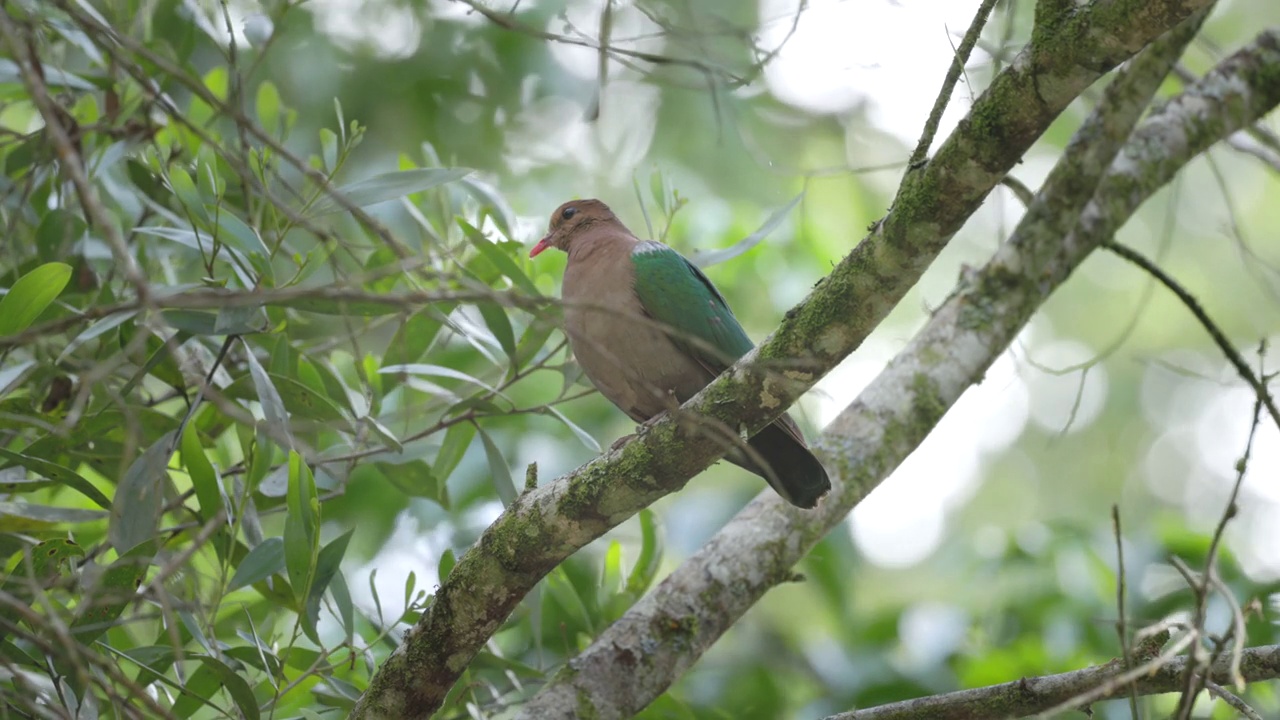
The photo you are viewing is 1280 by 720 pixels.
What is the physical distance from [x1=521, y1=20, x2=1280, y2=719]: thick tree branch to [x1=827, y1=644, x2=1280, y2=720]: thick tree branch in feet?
2.44

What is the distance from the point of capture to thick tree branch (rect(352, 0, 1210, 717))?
2.38 meters

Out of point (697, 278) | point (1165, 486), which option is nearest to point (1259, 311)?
point (1165, 486)

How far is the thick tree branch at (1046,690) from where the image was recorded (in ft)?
8.95

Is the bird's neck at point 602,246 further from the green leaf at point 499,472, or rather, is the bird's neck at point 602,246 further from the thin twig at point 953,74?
the thin twig at point 953,74

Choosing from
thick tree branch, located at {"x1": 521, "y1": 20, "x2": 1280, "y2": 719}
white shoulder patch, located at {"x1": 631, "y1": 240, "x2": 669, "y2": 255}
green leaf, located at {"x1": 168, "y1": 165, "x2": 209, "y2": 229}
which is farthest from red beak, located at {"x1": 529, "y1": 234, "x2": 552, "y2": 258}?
green leaf, located at {"x1": 168, "y1": 165, "x2": 209, "y2": 229}

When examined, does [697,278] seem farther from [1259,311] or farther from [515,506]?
[1259,311]

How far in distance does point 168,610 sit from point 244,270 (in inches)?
69.6

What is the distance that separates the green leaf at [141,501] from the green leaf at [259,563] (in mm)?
269

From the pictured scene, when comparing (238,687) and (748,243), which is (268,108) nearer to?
(748,243)

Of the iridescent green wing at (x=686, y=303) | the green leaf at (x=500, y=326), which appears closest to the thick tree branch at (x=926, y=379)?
the iridescent green wing at (x=686, y=303)

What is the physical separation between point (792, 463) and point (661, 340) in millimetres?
629

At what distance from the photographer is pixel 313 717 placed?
3.29 meters

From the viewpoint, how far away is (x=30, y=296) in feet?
9.80

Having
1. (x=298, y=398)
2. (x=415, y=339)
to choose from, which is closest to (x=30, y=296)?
(x=298, y=398)
